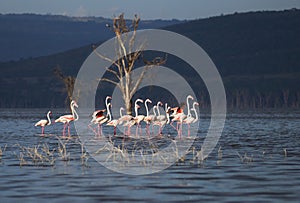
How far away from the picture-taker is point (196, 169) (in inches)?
768

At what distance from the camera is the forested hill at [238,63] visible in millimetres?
148250

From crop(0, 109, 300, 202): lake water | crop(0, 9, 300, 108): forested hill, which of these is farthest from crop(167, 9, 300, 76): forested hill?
crop(0, 109, 300, 202): lake water

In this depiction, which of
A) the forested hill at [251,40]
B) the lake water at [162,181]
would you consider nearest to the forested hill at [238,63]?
the forested hill at [251,40]

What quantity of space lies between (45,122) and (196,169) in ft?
61.3

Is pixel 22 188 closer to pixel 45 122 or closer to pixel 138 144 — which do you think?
pixel 138 144

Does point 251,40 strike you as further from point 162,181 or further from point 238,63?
point 162,181

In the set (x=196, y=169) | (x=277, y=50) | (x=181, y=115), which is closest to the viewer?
(x=196, y=169)

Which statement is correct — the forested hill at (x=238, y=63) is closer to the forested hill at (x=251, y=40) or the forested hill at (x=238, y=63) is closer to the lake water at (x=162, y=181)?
the forested hill at (x=251, y=40)

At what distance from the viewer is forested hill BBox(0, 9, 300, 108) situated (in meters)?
148

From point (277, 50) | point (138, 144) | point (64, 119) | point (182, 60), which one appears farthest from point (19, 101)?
point (138, 144)

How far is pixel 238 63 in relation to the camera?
164 meters

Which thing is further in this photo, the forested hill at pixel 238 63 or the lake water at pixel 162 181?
the forested hill at pixel 238 63

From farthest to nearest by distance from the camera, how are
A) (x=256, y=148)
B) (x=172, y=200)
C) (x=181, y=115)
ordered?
1. (x=181, y=115)
2. (x=256, y=148)
3. (x=172, y=200)

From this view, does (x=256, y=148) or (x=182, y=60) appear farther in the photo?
(x=182, y=60)
